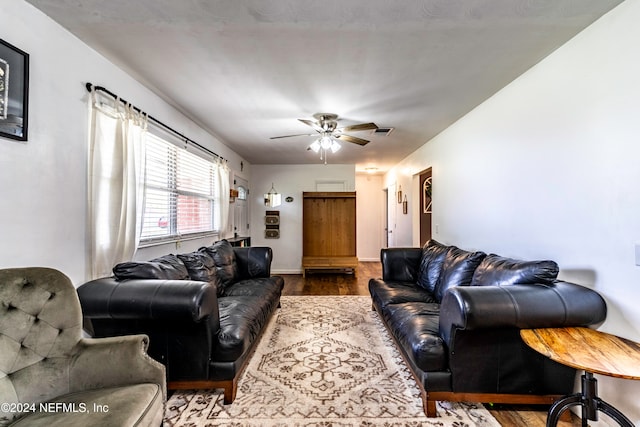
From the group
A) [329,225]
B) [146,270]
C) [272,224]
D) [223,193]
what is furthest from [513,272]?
[272,224]

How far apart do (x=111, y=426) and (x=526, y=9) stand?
277cm

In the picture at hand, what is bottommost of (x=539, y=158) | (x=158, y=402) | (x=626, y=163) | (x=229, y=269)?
(x=158, y=402)

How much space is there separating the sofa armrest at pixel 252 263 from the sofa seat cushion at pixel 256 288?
13 centimetres

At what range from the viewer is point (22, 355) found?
1.21 metres

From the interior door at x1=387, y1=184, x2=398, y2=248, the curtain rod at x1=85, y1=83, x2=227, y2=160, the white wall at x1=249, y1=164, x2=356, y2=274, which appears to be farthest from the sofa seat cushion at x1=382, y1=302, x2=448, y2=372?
the interior door at x1=387, y1=184, x2=398, y2=248

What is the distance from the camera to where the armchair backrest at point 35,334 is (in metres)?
1.18

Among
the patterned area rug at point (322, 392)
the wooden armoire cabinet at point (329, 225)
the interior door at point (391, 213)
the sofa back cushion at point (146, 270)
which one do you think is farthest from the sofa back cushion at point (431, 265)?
the interior door at point (391, 213)

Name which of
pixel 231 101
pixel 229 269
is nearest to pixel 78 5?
pixel 231 101

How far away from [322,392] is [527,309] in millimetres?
1417

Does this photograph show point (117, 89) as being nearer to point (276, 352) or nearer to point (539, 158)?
point (276, 352)

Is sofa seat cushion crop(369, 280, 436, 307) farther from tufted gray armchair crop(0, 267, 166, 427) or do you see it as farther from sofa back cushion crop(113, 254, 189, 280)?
tufted gray armchair crop(0, 267, 166, 427)

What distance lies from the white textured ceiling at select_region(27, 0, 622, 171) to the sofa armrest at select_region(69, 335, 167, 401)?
180cm

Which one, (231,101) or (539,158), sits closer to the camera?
(539,158)

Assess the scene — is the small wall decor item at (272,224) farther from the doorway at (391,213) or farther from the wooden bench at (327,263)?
the doorway at (391,213)
